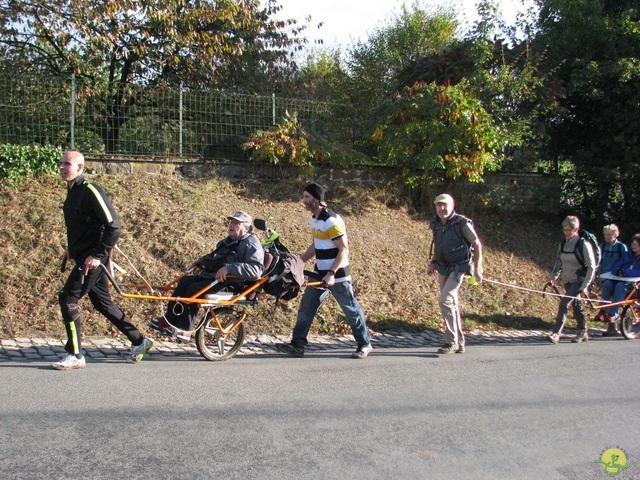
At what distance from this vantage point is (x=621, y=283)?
982 centimetres

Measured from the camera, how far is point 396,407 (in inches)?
213

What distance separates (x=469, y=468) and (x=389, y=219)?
8682 mm

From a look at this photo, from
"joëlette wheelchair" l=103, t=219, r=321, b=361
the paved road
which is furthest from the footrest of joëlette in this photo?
the paved road

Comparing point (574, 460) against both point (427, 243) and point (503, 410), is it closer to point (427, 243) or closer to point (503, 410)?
point (503, 410)

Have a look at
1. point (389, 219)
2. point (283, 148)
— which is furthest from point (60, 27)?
point (389, 219)

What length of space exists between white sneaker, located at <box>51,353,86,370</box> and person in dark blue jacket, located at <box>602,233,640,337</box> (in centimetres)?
764

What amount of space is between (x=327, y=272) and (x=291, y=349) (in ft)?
3.31

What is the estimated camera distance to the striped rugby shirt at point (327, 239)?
7.00 metres

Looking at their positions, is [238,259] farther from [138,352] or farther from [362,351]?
[362,351]

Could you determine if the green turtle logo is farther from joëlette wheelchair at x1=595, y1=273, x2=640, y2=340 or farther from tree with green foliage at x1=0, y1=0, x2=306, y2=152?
tree with green foliage at x1=0, y1=0, x2=306, y2=152

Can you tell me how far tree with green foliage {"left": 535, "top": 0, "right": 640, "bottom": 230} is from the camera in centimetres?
1291

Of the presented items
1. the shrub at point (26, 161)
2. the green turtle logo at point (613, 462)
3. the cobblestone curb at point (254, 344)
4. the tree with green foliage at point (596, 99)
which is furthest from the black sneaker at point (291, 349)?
the tree with green foliage at point (596, 99)

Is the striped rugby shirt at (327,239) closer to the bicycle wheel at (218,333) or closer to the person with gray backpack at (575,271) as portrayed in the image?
the bicycle wheel at (218,333)

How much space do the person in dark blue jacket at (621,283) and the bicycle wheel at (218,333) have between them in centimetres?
598
